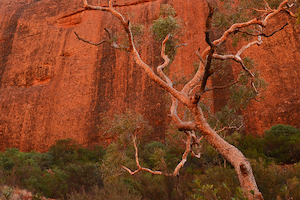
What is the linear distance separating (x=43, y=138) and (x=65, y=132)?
Result: 2007mm

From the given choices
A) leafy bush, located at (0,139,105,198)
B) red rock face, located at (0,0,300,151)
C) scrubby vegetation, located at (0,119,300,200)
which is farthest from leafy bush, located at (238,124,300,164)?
leafy bush, located at (0,139,105,198)

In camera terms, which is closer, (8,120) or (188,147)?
(188,147)

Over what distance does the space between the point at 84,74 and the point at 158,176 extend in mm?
14781

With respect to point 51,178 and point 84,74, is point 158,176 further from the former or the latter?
point 84,74

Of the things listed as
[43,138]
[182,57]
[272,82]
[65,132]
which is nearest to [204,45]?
[182,57]

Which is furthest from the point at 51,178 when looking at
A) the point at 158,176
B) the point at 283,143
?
the point at 283,143

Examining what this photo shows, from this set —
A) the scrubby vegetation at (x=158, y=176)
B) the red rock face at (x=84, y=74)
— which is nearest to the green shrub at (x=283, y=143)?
the scrubby vegetation at (x=158, y=176)

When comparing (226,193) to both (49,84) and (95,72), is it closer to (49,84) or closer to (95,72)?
(95,72)

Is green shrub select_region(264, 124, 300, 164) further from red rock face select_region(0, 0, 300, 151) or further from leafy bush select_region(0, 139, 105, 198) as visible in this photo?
leafy bush select_region(0, 139, 105, 198)

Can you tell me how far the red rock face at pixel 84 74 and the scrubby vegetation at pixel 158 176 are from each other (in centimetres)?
264

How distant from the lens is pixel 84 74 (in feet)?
69.2

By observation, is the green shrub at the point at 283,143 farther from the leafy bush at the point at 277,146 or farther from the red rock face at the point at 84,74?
the red rock face at the point at 84,74

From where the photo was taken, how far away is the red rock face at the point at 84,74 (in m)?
15.2

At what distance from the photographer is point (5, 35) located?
2567cm
